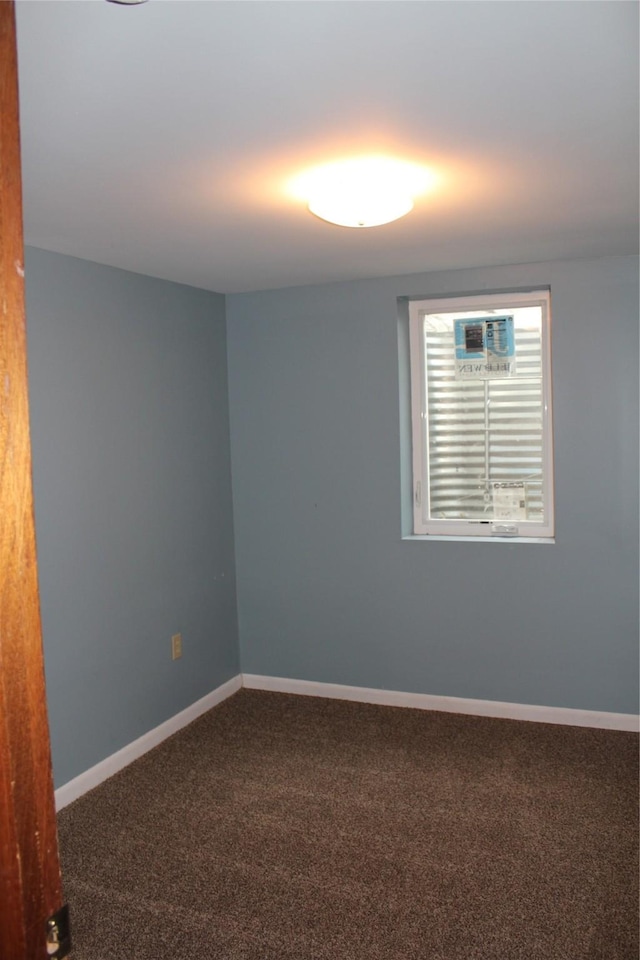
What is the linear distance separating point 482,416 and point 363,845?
2.19 m

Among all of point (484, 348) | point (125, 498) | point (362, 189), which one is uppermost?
point (362, 189)

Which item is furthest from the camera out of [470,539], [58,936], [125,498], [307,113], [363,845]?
[470,539]

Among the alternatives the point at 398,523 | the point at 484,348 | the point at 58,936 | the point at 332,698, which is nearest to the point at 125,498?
the point at 398,523

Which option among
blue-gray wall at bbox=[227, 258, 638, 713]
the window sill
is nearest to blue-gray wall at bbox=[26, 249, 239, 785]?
blue-gray wall at bbox=[227, 258, 638, 713]

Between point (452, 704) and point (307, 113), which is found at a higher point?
point (307, 113)

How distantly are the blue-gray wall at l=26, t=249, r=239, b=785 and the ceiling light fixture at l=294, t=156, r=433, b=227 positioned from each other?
4.10ft

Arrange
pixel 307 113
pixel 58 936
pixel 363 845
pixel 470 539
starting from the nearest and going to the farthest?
pixel 58 936, pixel 307 113, pixel 363 845, pixel 470 539

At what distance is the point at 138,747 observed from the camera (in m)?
3.78

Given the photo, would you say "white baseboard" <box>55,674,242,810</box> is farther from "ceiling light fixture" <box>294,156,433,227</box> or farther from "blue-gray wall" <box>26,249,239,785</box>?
"ceiling light fixture" <box>294,156,433,227</box>

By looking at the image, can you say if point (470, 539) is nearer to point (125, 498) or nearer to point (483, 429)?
point (483, 429)

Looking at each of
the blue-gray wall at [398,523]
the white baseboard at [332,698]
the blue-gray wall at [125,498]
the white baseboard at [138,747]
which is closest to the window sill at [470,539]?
the blue-gray wall at [398,523]

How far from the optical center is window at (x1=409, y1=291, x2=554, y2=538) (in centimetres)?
411

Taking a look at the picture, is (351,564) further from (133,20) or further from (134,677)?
(133,20)

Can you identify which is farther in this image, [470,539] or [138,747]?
[470,539]
